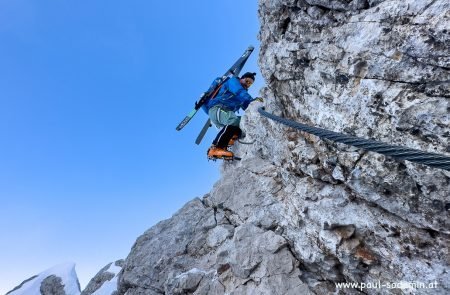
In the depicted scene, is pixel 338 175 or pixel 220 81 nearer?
pixel 338 175

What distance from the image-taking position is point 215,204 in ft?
37.5

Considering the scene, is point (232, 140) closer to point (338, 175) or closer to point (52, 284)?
point (338, 175)

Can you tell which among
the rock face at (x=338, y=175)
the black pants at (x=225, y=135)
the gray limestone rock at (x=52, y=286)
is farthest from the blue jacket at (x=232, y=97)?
the gray limestone rock at (x=52, y=286)

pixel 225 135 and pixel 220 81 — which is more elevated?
pixel 220 81

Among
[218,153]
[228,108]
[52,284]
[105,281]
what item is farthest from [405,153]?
[52,284]

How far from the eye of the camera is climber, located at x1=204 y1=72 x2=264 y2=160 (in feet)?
40.7

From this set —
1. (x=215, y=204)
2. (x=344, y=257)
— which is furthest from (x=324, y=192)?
(x=215, y=204)

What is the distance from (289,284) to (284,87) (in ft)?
16.0

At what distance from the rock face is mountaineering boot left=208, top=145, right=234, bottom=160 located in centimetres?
154

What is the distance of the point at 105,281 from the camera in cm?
1398

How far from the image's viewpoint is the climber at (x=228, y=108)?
12.4 meters

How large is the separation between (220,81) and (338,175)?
746cm

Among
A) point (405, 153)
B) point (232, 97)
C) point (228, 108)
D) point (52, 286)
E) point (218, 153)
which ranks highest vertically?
point (232, 97)

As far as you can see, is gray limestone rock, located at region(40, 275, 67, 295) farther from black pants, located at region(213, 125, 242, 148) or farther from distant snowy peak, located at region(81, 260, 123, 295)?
black pants, located at region(213, 125, 242, 148)
